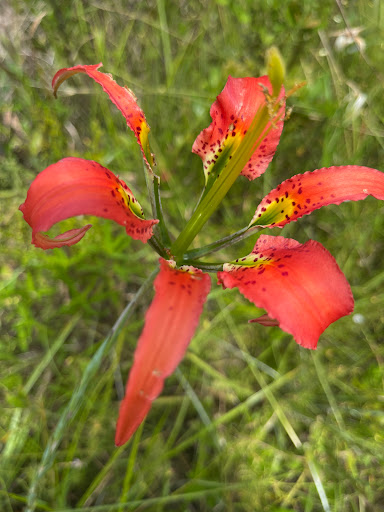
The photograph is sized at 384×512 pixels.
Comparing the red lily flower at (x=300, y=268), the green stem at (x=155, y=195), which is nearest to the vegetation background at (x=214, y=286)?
the green stem at (x=155, y=195)

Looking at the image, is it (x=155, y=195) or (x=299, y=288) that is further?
(x=155, y=195)

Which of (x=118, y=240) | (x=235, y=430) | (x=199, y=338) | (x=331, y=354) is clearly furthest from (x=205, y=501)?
(x=118, y=240)

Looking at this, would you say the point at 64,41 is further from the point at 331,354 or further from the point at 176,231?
the point at 331,354

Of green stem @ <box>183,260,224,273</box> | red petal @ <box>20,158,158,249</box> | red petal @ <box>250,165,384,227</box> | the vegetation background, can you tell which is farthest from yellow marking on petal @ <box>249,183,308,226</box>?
the vegetation background

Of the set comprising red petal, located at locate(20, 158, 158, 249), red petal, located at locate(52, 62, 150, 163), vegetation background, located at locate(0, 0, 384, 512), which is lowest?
vegetation background, located at locate(0, 0, 384, 512)

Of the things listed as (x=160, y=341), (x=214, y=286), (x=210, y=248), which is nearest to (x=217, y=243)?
(x=210, y=248)

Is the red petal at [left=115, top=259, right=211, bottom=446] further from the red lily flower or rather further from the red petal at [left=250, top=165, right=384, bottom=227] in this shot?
the red petal at [left=250, top=165, right=384, bottom=227]

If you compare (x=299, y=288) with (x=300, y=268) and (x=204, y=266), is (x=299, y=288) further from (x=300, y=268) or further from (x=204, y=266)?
(x=204, y=266)
